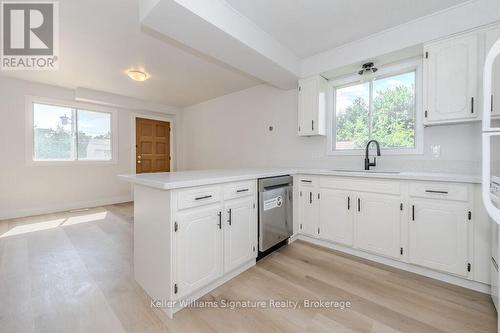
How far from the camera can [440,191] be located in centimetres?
188

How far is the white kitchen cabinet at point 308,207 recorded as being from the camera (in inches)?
105

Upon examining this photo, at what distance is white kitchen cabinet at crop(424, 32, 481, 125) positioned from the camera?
1.92 metres

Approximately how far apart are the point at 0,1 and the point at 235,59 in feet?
7.47

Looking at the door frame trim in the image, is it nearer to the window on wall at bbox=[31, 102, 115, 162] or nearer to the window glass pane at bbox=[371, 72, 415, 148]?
the window on wall at bbox=[31, 102, 115, 162]

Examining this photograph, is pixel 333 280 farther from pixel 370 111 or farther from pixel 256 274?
pixel 370 111

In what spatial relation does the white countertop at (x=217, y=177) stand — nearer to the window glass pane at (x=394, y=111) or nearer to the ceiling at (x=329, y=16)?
the window glass pane at (x=394, y=111)

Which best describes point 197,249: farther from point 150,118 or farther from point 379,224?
point 150,118

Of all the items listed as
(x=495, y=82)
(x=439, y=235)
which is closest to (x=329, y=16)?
(x=495, y=82)

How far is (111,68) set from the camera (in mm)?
3408

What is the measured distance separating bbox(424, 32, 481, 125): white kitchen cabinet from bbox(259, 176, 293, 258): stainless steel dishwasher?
64.3 inches

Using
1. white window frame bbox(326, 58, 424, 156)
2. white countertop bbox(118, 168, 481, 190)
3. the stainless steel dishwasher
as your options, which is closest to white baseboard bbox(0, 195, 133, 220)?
white countertop bbox(118, 168, 481, 190)

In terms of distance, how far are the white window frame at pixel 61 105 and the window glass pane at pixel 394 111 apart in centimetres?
532

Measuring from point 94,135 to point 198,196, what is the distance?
4528mm

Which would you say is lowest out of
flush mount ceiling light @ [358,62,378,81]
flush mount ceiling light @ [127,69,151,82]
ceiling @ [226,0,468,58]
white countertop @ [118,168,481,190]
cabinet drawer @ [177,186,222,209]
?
cabinet drawer @ [177,186,222,209]
